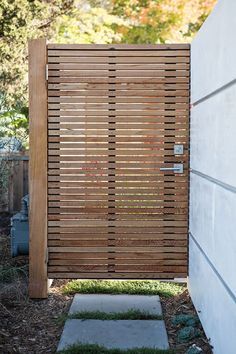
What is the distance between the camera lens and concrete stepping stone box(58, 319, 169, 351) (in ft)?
12.0

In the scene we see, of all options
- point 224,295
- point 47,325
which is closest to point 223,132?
point 224,295

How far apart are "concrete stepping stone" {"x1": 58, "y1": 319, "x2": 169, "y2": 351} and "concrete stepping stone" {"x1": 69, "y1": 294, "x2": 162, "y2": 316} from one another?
29 centimetres

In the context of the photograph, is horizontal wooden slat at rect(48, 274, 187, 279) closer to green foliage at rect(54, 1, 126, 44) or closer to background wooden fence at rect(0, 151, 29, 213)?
background wooden fence at rect(0, 151, 29, 213)

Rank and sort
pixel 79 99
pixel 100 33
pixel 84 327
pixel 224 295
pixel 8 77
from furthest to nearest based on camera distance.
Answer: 1. pixel 100 33
2. pixel 8 77
3. pixel 79 99
4. pixel 84 327
5. pixel 224 295

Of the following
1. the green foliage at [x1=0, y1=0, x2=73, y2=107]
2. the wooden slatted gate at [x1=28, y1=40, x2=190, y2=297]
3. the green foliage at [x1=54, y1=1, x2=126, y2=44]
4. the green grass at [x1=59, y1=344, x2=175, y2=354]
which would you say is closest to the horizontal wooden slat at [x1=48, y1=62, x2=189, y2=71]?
the wooden slatted gate at [x1=28, y1=40, x2=190, y2=297]

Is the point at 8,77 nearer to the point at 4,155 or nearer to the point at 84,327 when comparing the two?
the point at 4,155

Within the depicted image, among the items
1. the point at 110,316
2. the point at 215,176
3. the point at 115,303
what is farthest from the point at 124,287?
the point at 215,176

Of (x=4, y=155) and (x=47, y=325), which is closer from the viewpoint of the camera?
(x=47, y=325)

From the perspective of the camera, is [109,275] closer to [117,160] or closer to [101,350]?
[117,160]

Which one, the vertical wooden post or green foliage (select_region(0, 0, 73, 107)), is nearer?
the vertical wooden post

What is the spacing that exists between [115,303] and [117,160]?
1.25 metres

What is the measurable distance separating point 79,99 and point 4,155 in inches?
68.5

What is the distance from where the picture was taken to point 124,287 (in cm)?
499

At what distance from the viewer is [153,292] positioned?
15.9ft
